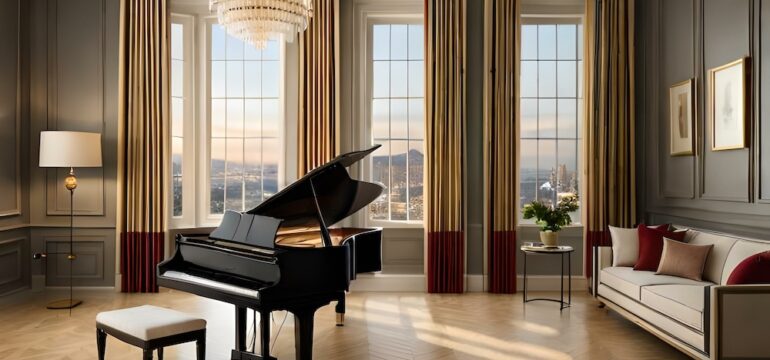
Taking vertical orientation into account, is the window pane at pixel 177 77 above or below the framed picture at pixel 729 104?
above

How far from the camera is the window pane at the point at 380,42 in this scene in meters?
6.73

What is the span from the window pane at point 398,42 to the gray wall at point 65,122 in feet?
10.1

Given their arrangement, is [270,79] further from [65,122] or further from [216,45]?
[65,122]

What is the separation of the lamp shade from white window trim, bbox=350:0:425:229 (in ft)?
9.07

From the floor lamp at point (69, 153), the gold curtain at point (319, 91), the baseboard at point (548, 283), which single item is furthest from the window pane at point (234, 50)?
the baseboard at point (548, 283)

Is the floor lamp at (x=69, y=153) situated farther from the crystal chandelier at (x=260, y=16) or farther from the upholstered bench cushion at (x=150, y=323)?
the upholstered bench cushion at (x=150, y=323)

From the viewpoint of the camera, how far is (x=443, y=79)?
6438 millimetres

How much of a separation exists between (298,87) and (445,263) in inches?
101

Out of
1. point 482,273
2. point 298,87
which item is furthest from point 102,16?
point 482,273

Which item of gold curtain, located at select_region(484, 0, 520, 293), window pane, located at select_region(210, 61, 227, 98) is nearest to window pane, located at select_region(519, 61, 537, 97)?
gold curtain, located at select_region(484, 0, 520, 293)

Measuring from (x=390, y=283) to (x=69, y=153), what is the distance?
3.59 meters

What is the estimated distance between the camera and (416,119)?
6.74m

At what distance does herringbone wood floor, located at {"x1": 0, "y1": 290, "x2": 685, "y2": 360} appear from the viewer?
4266mm

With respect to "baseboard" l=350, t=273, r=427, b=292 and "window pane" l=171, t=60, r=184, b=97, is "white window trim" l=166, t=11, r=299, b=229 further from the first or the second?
"baseboard" l=350, t=273, r=427, b=292
